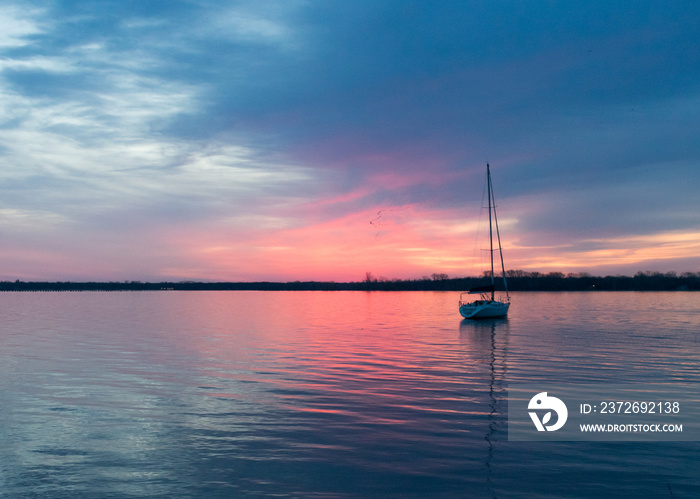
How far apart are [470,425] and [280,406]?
317 inches

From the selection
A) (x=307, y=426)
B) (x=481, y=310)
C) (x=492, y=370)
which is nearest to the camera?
(x=307, y=426)

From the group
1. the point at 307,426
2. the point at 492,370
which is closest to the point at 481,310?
the point at 492,370

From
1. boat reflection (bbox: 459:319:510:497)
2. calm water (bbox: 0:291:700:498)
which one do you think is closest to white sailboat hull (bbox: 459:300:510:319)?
boat reflection (bbox: 459:319:510:497)

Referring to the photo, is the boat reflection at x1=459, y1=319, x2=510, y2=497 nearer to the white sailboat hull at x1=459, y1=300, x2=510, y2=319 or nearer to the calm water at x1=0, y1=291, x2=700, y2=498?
the calm water at x1=0, y1=291, x2=700, y2=498

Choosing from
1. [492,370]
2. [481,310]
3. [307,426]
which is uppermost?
[481,310]

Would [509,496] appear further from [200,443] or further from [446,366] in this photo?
[446,366]

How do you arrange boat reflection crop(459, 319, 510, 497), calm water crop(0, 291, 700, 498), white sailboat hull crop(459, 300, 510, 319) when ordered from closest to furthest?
1. calm water crop(0, 291, 700, 498)
2. boat reflection crop(459, 319, 510, 497)
3. white sailboat hull crop(459, 300, 510, 319)

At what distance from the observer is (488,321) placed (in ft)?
252

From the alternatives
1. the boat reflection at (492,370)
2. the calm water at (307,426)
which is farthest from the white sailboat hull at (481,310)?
the calm water at (307,426)

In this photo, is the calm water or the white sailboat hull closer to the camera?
the calm water

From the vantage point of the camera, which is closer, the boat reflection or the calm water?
the calm water

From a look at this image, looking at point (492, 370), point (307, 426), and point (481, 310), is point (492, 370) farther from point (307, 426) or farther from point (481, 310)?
point (481, 310)

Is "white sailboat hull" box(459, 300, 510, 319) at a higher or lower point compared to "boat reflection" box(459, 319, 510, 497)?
higher

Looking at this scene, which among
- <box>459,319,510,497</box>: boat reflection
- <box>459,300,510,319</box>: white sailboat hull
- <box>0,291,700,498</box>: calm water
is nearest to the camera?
<box>0,291,700,498</box>: calm water
